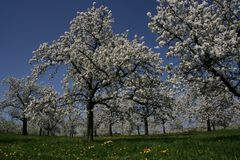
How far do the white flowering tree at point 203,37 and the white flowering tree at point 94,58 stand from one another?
23.8ft

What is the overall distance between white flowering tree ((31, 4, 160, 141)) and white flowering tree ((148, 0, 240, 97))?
7252 mm

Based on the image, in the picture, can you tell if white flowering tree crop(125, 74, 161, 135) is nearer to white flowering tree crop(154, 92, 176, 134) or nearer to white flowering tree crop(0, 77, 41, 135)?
white flowering tree crop(154, 92, 176, 134)

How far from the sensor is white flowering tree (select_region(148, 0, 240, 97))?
2136 cm

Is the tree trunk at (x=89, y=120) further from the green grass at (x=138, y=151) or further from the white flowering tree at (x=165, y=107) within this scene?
the green grass at (x=138, y=151)

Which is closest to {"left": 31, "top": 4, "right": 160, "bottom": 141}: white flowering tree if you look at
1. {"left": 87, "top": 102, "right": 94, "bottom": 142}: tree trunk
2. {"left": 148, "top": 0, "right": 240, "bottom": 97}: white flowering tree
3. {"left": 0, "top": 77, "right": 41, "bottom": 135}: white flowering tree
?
{"left": 87, "top": 102, "right": 94, "bottom": 142}: tree trunk

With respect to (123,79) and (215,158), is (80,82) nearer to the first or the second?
(123,79)

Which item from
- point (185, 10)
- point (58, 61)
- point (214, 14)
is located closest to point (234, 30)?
point (214, 14)

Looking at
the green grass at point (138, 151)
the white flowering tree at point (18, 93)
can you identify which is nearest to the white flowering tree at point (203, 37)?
the green grass at point (138, 151)

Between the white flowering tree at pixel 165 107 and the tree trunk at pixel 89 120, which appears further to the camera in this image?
the tree trunk at pixel 89 120

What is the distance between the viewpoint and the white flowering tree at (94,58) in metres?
31.9

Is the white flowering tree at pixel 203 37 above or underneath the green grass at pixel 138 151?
above

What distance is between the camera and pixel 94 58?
33.1m

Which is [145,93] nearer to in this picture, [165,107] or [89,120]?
[165,107]

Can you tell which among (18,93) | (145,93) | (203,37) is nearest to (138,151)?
(203,37)
